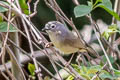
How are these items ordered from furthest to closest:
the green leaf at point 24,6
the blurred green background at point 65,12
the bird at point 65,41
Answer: the blurred green background at point 65,12
the bird at point 65,41
the green leaf at point 24,6

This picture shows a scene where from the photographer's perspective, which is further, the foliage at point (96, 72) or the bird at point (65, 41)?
the bird at point (65, 41)

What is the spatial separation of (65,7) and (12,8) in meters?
2.62

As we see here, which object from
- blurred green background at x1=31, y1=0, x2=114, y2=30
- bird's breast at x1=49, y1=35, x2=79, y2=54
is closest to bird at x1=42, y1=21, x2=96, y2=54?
bird's breast at x1=49, y1=35, x2=79, y2=54

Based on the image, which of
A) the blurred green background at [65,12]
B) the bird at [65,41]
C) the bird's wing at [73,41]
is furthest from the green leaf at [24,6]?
the blurred green background at [65,12]

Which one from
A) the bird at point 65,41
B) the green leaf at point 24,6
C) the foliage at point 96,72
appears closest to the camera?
the foliage at point 96,72

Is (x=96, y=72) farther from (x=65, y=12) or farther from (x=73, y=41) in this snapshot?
(x=65, y=12)

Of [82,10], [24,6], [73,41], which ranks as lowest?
[73,41]

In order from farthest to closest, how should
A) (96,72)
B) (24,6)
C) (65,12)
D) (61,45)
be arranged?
(65,12), (61,45), (24,6), (96,72)

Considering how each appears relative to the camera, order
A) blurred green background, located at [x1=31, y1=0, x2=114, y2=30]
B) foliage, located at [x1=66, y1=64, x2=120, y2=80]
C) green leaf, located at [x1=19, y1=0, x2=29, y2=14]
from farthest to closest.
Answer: blurred green background, located at [x1=31, y1=0, x2=114, y2=30]
green leaf, located at [x1=19, y1=0, x2=29, y2=14]
foliage, located at [x1=66, y1=64, x2=120, y2=80]

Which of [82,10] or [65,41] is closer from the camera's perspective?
[82,10]

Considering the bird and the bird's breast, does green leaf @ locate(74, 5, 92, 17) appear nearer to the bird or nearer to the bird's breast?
the bird

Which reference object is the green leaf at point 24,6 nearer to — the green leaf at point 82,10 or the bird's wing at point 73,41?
the green leaf at point 82,10

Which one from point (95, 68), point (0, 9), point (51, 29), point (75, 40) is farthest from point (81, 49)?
point (0, 9)

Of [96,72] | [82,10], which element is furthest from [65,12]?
[96,72]
